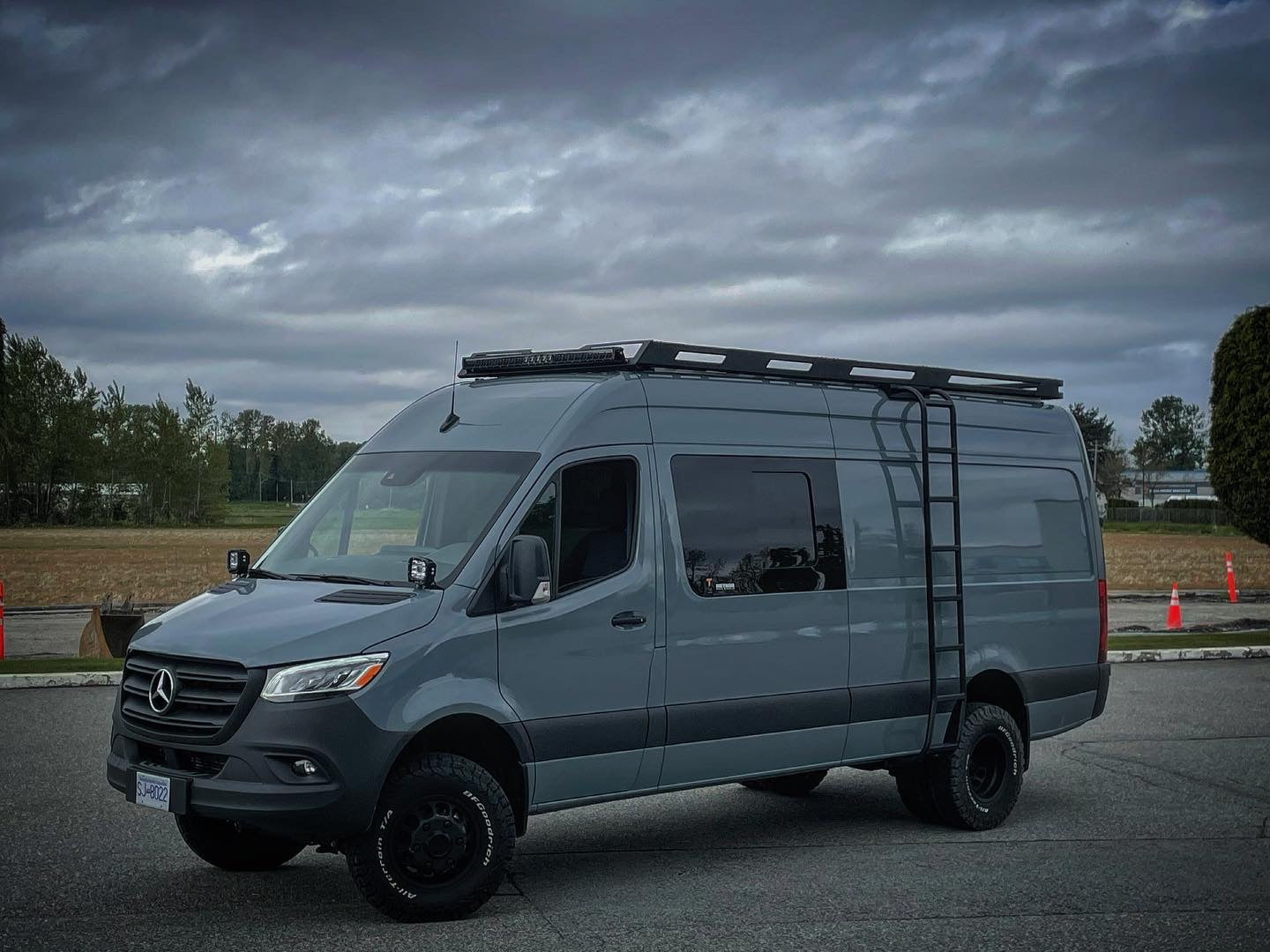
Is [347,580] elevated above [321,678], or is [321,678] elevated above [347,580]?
[347,580]

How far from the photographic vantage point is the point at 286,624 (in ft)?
21.1

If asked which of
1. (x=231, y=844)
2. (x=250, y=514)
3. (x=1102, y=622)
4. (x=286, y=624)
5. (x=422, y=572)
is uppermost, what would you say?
(x=250, y=514)

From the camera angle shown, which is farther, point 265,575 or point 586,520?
point 265,575

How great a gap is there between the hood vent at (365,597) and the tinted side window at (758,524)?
1.67 metres

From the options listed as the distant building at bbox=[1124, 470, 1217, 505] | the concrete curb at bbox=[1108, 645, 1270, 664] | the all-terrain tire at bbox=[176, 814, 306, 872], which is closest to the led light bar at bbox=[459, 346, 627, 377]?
the all-terrain tire at bbox=[176, 814, 306, 872]

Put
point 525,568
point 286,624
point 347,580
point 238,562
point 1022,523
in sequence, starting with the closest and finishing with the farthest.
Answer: point 286,624
point 525,568
point 347,580
point 238,562
point 1022,523

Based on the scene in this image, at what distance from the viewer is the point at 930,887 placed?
7352mm

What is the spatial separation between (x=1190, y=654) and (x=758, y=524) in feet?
42.5

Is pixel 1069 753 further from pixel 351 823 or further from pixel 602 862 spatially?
pixel 351 823

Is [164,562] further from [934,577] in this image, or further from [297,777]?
[297,777]

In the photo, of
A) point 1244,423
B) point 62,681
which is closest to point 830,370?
point 62,681

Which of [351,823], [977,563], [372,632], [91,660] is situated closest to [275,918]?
[351,823]

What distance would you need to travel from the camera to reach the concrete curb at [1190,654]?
18844mm

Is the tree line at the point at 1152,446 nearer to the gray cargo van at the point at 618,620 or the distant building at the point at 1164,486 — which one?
the distant building at the point at 1164,486
